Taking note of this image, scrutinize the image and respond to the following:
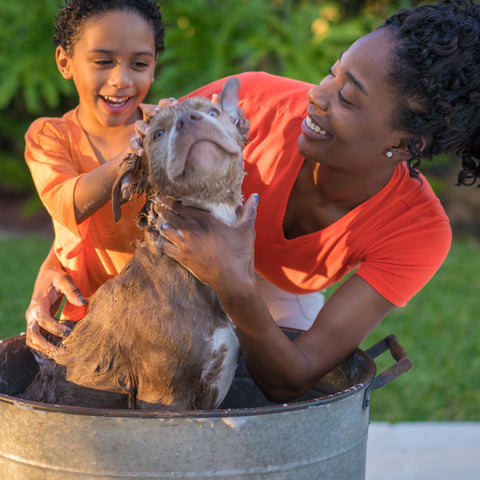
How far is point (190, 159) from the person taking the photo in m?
1.99

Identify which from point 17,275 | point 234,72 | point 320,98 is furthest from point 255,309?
point 234,72

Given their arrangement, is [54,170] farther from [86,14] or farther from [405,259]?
[405,259]

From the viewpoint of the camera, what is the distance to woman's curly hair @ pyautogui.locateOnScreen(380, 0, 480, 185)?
2332mm

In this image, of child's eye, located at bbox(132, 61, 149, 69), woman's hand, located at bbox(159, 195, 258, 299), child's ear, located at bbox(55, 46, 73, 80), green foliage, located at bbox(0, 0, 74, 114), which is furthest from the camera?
green foliage, located at bbox(0, 0, 74, 114)

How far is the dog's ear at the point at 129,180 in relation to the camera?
6.95ft

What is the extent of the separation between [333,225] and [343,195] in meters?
0.17

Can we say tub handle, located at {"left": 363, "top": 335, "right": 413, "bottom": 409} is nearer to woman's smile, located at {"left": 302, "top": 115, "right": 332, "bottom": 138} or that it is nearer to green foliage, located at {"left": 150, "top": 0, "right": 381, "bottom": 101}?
woman's smile, located at {"left": 302, "top": 115, "right": 332, "bottom": 138}

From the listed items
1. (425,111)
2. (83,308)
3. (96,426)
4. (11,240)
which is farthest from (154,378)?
(11,240)

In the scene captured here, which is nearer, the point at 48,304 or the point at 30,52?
the point at 48,304

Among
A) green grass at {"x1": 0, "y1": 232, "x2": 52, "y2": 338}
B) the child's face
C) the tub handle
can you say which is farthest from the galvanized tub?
green grass at {"x1": 0, "y1": 232, "x2": 52, "y2": 338}

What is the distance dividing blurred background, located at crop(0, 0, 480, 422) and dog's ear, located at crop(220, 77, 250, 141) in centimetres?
319

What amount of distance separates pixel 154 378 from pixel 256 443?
1.42 feet

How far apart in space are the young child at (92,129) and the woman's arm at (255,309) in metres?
0.42

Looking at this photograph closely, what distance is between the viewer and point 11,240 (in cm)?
828
